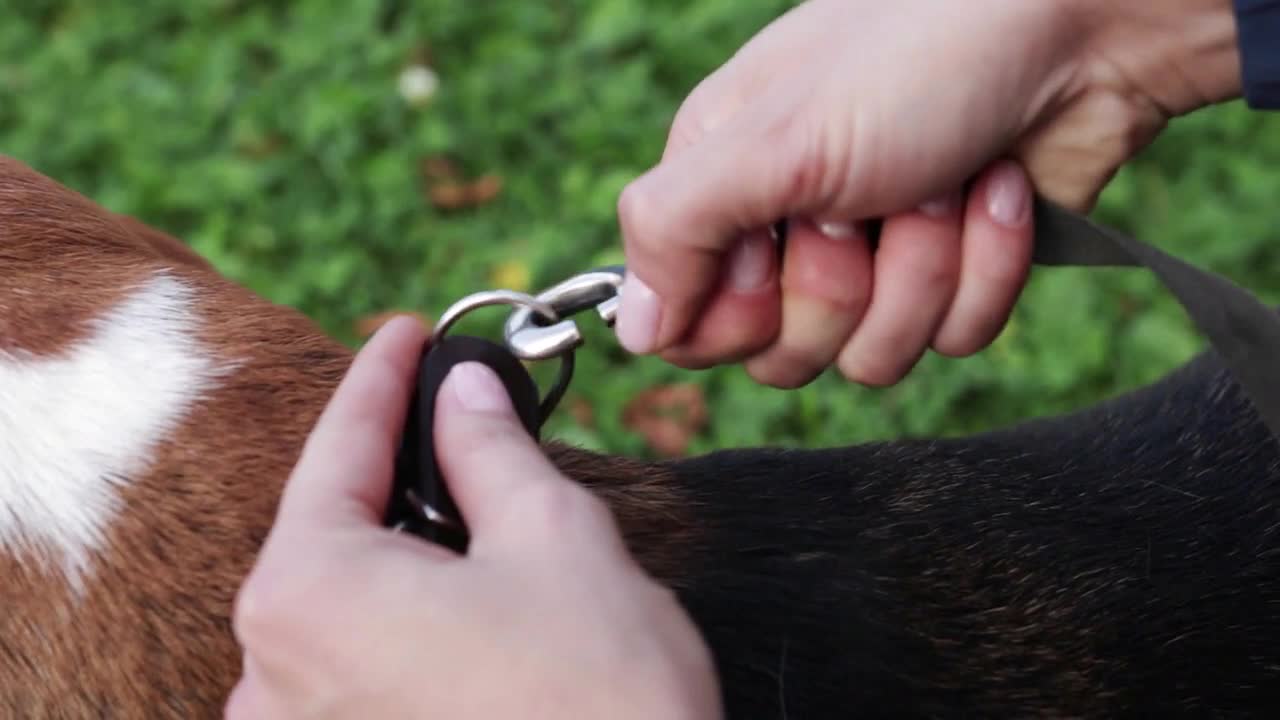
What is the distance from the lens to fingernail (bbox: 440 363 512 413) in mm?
1452

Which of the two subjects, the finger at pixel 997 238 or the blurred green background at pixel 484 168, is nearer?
the finger at pixel 997 238

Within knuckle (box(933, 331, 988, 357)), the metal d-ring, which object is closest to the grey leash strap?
knuckle (box(933, 331, 988, 357))

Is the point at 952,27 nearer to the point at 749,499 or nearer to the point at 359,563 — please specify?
the point at 749,499

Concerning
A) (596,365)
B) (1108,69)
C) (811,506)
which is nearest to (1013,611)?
(811,506)

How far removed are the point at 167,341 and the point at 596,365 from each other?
2508mm

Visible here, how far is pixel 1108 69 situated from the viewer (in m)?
1.83

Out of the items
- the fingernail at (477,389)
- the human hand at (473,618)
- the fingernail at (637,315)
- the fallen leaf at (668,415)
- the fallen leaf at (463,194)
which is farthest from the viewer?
the fallen leaf at (463,194)

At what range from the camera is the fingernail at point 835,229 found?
1.74 m

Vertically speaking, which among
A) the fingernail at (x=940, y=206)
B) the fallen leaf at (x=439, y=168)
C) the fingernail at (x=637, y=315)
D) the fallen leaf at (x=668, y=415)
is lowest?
the fallen leaf at (x=668, y=415)

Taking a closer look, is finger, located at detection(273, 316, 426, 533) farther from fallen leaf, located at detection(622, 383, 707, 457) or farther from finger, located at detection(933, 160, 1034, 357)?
fallen leaf, located at detection(622, 383, 707, 457)

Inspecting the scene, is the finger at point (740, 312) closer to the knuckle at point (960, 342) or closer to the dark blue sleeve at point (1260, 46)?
the knuckle at point (960, 342)

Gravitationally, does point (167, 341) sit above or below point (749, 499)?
above

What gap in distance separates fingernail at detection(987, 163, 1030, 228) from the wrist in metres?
0.19

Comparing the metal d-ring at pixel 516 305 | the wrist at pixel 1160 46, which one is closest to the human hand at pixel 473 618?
the metal d-ring at pixel 516 305
